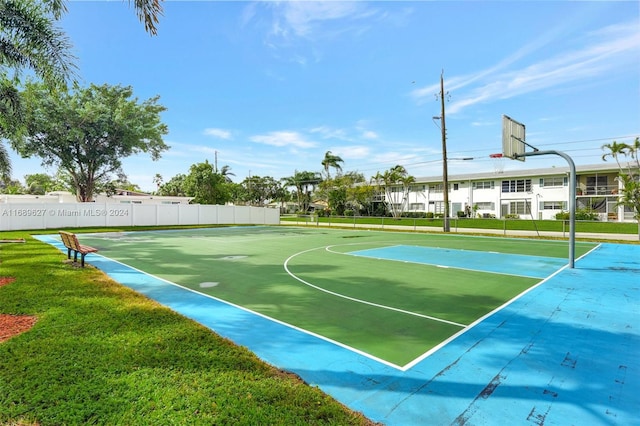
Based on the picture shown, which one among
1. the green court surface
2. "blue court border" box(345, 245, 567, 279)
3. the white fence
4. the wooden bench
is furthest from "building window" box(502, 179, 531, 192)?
the wooden bench

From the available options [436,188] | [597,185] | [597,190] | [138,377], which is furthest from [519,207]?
[138,377]

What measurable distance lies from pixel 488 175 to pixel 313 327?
138ft

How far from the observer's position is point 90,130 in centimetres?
2908

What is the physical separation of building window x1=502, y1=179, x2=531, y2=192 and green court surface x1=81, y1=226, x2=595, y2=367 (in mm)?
27591

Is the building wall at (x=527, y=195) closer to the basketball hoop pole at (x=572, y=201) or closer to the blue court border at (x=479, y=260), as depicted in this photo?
the blue court border at (x=479, y=260)

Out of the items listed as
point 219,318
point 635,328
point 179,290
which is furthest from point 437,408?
point 179,290

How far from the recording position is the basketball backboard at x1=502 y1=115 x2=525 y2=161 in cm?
1238

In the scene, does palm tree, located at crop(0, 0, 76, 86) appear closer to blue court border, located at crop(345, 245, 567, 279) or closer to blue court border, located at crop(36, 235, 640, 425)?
blue court border, located at crop(36, 235, 640, 425)

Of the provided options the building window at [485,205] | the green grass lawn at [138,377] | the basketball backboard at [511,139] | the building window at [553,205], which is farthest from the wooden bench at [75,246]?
the building window at [553,205]

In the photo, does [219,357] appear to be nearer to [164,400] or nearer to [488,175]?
[164,400]

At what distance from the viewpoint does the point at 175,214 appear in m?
34.8

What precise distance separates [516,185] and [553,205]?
4.50m

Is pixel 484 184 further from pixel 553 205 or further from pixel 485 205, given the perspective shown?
pixel 553 205

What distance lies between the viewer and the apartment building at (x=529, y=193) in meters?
35.7
